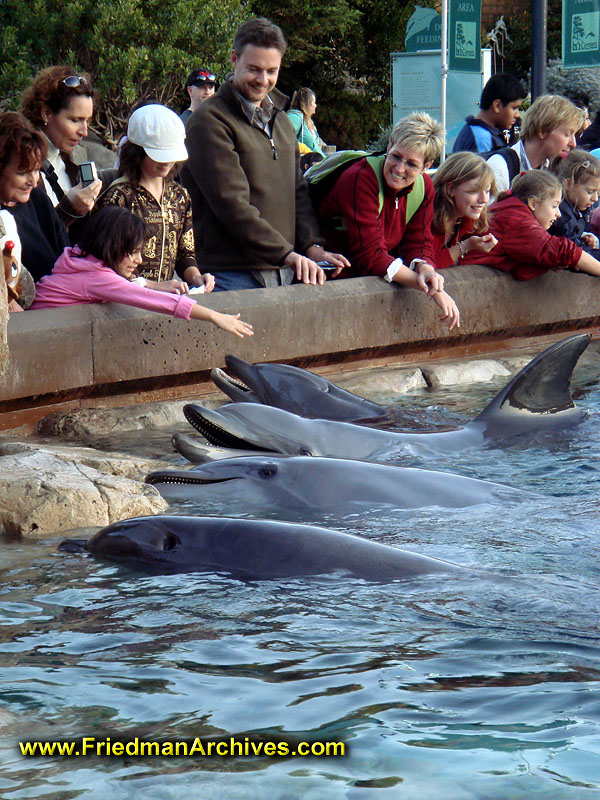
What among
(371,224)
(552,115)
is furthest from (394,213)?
(552,115)

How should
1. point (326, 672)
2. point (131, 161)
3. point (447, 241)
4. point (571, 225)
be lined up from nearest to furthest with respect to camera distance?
1. point (326, 672)
2. point (131, 161)
3. point (447, 241)
4. point (571, 225)

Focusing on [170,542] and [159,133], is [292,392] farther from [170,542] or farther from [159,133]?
[170,542]

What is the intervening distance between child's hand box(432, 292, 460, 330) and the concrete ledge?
33 cm

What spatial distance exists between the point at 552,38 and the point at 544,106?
71.9 ft

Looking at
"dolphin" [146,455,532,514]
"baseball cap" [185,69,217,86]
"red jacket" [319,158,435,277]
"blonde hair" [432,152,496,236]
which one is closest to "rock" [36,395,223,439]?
"dolphin" [146,455,532,514]

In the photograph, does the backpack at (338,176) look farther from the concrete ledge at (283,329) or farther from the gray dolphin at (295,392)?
the gray dolphin at (295,392)

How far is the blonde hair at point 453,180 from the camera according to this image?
784cm

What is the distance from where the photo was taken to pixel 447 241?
858cm

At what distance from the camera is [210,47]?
19266mm

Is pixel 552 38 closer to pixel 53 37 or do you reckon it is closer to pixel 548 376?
pixel 53 37

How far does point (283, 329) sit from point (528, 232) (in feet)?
7.62

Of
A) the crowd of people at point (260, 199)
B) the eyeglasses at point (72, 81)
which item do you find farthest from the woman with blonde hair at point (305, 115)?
the eyeglasses at point (72, 81)

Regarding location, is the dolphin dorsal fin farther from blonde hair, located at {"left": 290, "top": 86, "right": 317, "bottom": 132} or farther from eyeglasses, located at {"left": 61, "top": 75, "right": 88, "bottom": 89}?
blonde hair, located at {"left": 290, "top": 86, "right": 317, "bottom": 132}

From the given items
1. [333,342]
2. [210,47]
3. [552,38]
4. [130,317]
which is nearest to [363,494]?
[130,317]
